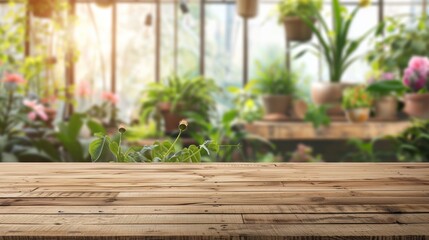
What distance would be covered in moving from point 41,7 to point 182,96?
1362mm

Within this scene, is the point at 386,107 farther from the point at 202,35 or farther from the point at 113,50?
the point at 113,50

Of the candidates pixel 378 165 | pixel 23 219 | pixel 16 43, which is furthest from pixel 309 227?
pixel 16 43

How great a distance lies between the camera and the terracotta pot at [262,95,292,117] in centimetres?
467

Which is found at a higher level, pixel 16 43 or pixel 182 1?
pixel 182 1

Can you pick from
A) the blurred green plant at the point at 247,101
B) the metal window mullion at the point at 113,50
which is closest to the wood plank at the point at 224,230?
the blurred green plant at the point at 247,101

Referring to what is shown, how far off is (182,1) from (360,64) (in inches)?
67.5

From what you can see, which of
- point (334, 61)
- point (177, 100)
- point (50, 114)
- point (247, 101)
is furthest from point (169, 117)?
point (334, 61)

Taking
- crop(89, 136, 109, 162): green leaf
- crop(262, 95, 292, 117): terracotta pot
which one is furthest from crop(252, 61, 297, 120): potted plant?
crop(89, 136, 109, 162): green leaf

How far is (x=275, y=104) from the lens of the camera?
469cm

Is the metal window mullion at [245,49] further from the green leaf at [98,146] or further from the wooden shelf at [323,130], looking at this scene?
the green leaf at [98,146]

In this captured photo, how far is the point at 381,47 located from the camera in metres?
5.33

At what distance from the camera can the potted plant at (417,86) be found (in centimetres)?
341

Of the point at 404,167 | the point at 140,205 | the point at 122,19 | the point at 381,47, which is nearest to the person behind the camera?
the point at 140,205

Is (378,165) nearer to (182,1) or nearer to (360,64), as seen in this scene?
(182,1)
